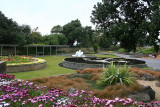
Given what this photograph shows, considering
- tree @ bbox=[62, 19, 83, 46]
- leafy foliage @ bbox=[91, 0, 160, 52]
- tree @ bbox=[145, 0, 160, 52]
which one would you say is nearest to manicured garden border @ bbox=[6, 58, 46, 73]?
leafy foliage @ bbox=[91, 0, 160, 52]

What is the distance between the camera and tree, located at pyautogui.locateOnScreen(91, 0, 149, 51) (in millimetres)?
4649

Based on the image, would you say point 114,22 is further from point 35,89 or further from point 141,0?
point 35,89

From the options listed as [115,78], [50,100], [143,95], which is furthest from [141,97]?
[50,100]

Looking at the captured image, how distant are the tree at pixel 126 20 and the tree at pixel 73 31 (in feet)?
134

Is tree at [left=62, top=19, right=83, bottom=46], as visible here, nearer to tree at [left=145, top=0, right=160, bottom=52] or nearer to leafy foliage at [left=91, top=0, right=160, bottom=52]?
leafy foliage at [left=91, top=0, right=160, bottom=52]

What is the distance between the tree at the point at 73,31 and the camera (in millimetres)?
46125

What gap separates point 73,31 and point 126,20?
139 ft

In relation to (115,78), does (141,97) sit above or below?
below

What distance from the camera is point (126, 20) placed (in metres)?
5.03

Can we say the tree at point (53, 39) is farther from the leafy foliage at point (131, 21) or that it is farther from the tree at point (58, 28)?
the leafy foliage at point (131, 21)

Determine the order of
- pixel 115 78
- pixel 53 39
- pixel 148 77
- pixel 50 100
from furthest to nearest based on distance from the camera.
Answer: pixel 53 39 → pixel 148 77 → pixel 115 78 → pixel 50 100

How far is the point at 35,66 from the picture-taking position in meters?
12.3

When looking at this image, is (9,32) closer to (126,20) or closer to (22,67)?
(22,67)

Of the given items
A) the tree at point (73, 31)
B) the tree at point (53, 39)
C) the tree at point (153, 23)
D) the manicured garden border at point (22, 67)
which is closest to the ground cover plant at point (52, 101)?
the tree at point (153, 23)
